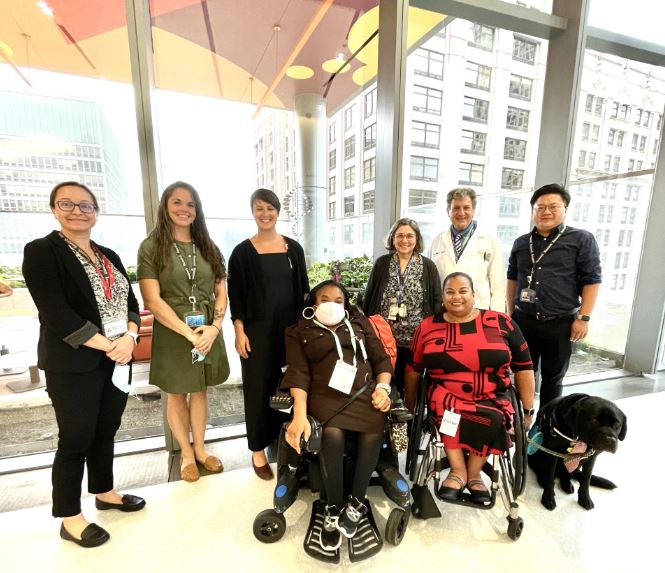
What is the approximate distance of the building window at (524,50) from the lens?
10.2ft

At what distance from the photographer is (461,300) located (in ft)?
5.41

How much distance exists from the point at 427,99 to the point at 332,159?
1.18 m

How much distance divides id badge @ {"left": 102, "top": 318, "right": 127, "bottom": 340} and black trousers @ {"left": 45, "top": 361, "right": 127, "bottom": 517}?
0.44 feet

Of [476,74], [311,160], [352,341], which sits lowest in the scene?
[352,341]

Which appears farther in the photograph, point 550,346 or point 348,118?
point 348,118

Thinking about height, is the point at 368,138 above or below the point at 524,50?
below

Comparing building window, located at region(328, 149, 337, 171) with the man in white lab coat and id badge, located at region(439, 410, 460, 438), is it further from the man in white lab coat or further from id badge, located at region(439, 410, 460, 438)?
id badge, located at region(439, 410, 460, 438)

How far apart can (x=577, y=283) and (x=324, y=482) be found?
1910 mm

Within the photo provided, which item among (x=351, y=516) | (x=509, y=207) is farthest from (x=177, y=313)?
(x=509, y=207)

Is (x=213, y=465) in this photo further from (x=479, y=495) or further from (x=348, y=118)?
(x=348, y=118)

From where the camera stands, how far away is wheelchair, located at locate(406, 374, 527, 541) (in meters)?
1.48

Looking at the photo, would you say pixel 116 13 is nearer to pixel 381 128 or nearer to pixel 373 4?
pixel 381 128

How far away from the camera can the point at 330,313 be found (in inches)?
65.0

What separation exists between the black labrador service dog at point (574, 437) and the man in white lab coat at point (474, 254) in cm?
64
